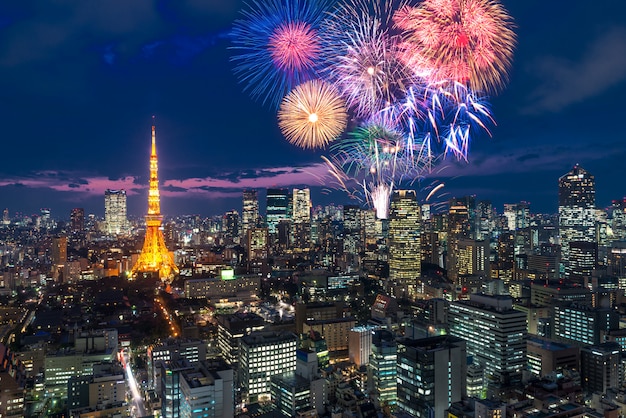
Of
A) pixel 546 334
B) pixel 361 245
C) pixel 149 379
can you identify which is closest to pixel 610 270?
pixel 546 334

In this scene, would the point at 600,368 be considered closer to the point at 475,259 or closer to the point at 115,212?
the point at 475,259

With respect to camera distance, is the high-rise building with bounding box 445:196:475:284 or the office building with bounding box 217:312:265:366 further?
the high-rise building with bounding box 445:196:475:284

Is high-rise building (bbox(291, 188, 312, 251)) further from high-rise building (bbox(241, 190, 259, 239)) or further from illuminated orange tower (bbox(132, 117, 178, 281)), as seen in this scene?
illuminated orange tower (bbox(132, 117, 178, 281))

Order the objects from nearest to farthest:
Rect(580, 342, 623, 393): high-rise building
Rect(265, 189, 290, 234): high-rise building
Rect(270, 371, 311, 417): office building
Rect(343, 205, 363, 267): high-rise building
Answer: Rect(270, 371, 311, 417): office building, Rect(580, 342, 623, 393): high-rise building, Rect(343, 205, 363, 267): high-rise building, Rect(265, 189, 290, 234): high-rise building

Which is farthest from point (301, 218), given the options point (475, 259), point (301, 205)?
point (475, 259)

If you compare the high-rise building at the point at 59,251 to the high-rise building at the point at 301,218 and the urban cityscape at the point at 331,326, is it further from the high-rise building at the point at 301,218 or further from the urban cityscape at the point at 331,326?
the high-rise building at the point at 301,218

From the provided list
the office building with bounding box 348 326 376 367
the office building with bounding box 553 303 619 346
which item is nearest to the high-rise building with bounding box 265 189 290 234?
the office building with bounding box 553 303 619 346
